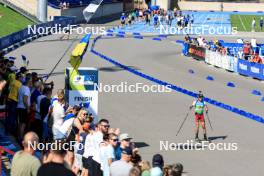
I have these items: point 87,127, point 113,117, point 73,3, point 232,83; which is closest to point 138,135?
point 113,117

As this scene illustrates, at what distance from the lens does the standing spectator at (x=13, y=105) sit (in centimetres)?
1488

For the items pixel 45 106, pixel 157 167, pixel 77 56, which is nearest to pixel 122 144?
pixel 157 167

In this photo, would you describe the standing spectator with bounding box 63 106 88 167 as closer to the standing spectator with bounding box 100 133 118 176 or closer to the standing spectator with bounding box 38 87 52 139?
the standing spectator with bounding box 100 133 118 176

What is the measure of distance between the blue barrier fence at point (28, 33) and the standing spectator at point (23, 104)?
2276cm

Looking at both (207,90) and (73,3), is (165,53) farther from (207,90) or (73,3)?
(73,3)

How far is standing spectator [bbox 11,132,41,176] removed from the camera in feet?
26.2

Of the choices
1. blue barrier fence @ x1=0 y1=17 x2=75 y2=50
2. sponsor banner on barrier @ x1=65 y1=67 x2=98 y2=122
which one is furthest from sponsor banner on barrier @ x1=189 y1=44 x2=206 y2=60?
sponsor banner on barrier @ x1=65 y1=67 x2=98 y2=122

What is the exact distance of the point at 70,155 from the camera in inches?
406

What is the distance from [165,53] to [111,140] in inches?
1250

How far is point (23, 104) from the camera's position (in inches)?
576

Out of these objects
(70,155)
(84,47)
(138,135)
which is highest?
(84,47)

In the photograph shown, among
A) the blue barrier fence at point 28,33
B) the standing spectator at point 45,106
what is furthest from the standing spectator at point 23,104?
the blue barrier fence at point 28,33

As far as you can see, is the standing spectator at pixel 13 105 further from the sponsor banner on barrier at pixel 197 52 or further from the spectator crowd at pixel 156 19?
the spectator crowd at pixel 156 19

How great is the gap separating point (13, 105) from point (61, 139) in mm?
5066
